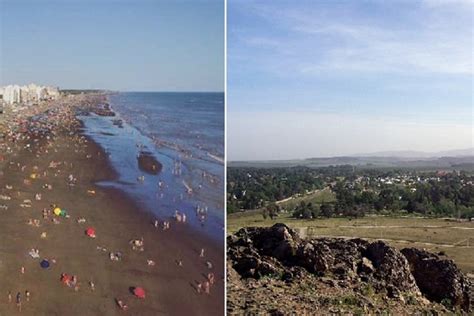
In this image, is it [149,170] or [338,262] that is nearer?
[149,170]

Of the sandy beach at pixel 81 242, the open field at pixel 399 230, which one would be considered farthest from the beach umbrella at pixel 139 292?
the open field at pixel 399 230

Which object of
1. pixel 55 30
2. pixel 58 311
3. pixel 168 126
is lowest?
pixel 58 311

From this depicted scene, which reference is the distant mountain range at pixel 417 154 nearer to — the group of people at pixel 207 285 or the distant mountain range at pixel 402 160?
the distant mountain range at pixel 402 160

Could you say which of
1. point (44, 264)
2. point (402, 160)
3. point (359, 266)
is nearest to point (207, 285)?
point (44, 264)

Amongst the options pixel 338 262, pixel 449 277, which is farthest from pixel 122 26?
pixel 449 277

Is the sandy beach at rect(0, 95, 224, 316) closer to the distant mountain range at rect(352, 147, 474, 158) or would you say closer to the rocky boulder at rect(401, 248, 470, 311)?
the distant mountain range at rect(352, 147, 474, 158)

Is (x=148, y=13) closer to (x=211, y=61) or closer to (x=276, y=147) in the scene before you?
(x=211, y=61)
